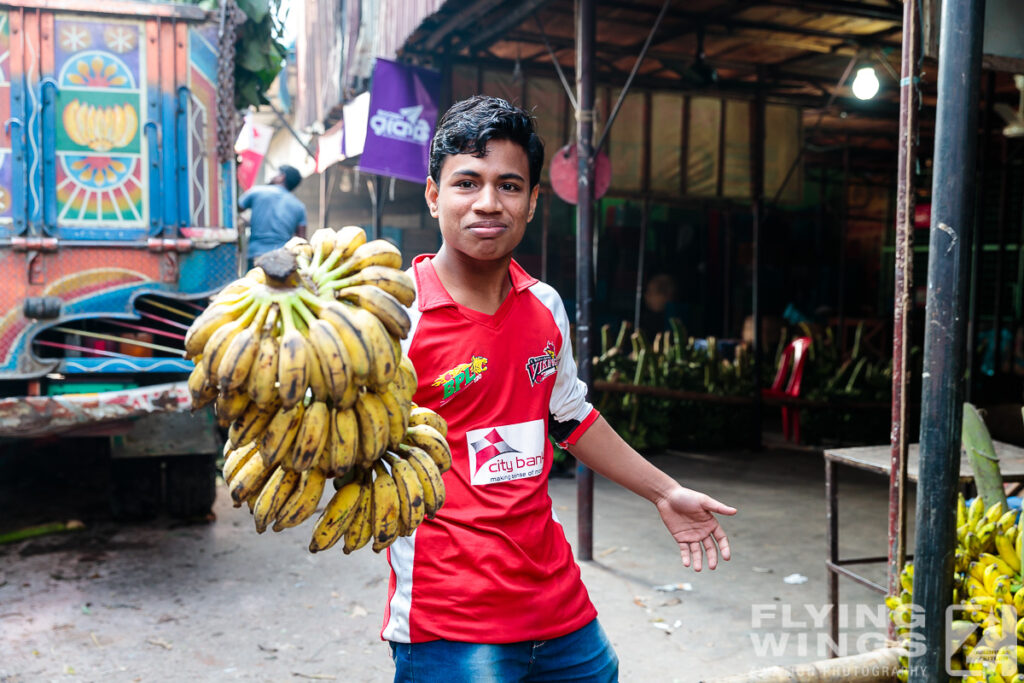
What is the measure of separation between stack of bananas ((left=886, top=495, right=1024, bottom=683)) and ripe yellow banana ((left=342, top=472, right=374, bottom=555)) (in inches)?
77.6

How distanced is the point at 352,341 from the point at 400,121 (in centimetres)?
684

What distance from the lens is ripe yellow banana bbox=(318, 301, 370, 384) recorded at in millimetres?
1349

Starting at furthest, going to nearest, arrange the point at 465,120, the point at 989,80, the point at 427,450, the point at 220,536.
Result: the point at 989,80 < the point at 220,536 < the point at 465,120 < the point at 427,450

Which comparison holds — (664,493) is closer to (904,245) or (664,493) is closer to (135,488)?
(904,245)

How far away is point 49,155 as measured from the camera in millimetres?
4973

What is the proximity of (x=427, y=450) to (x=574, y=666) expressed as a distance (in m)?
0.68

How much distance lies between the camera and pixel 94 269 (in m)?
5.09

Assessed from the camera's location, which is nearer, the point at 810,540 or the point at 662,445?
the point at 810,540

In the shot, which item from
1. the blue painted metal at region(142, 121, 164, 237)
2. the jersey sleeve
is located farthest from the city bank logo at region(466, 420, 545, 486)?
the blue painted metal at region(142, 121, 164, 237)

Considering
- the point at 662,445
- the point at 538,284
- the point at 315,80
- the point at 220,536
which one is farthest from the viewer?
the point at 315,80

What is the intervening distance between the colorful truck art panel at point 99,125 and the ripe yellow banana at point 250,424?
4.20 meters

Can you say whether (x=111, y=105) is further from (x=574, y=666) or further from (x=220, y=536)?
(x=574, y=666)

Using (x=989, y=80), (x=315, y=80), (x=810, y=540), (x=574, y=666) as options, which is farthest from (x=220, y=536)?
(x=315, y=80)

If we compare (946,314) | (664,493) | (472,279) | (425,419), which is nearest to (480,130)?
(472,279)
